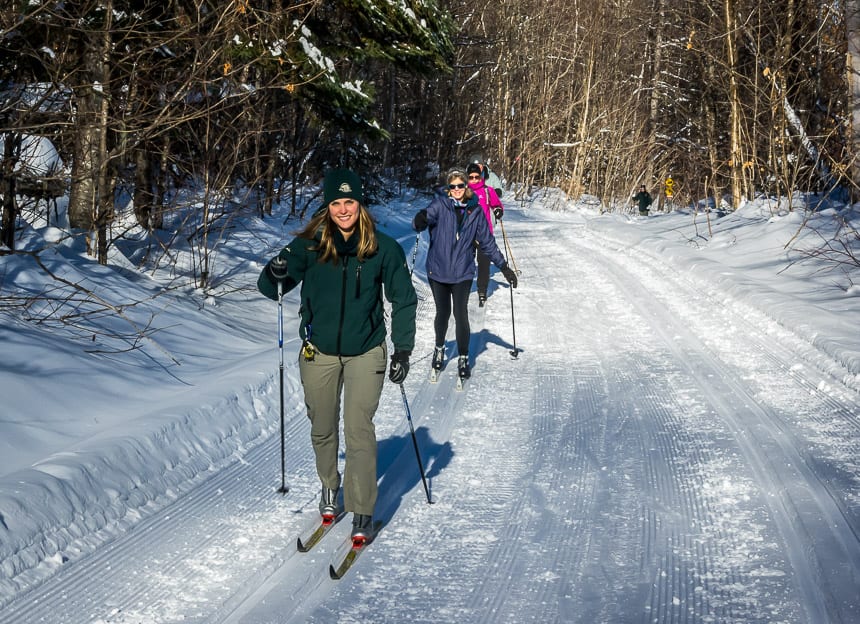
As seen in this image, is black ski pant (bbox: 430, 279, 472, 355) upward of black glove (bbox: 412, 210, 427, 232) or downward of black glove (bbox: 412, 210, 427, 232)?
downward

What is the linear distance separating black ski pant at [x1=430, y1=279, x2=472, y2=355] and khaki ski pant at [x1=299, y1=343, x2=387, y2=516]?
12.3 feet

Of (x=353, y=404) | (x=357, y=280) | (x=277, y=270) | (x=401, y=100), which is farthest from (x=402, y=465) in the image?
(x=401, y=100)

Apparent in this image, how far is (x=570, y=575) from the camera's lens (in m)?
4.21

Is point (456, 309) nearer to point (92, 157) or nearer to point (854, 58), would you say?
point (92, 157)

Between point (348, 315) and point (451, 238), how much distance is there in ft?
12.9

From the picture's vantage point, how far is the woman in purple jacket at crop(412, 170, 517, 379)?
8.29 meters

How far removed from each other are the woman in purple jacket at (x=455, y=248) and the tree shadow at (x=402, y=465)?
182cm

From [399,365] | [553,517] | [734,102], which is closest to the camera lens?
[399,365]

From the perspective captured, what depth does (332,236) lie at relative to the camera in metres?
4.46

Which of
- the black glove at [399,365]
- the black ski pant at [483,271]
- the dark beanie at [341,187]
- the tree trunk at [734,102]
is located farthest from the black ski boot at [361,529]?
the tree trunk at [734,102]

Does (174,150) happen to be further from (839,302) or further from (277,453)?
(839,302)

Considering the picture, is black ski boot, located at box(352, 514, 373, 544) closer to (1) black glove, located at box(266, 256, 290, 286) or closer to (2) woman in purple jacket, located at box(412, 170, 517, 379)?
(1) black glove, located at box(266, 256, 290, 286)

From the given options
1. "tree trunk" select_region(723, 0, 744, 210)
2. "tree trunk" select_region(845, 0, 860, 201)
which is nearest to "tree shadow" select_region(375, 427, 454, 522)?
"tree trunk" select_region(845, 0, 860, 201)

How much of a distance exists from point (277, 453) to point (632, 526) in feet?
8.97
